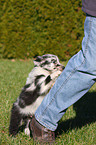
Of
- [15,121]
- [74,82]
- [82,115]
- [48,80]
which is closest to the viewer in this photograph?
[74,82]

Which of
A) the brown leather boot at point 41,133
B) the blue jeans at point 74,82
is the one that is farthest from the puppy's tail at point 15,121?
the blue jeans at point 74,82

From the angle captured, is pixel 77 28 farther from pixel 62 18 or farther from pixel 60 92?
pixel 60 92

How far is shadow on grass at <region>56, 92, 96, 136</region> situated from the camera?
254 centimetres

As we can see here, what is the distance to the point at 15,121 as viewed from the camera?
2.35 metres

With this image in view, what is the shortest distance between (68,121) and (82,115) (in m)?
0.31

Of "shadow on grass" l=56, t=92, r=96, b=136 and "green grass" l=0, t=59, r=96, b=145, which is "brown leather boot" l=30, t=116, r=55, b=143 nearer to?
"green grass" l=0, t=59, r=96, b=145

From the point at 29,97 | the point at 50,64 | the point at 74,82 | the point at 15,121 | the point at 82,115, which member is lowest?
the point at 82,115

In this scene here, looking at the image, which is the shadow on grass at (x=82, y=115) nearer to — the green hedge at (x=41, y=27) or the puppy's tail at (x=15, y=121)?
the puppy's tail at (x=15, y=121)

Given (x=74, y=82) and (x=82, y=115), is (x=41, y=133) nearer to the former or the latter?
(x=74, y=82)

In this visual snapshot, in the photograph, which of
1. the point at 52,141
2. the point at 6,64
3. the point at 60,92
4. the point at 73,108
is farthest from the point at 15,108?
the point at 6,64

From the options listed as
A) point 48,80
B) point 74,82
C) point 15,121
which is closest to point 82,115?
point 48,80

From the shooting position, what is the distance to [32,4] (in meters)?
6.16

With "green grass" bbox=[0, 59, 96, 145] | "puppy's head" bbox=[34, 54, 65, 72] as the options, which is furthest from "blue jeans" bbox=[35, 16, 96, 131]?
"puppy's head" bbox=[34, 54, 65, 72]

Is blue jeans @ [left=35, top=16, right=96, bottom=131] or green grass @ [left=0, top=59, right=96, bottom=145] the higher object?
blue jeans @ [left=35, top=16, right=96, bottom=131]
